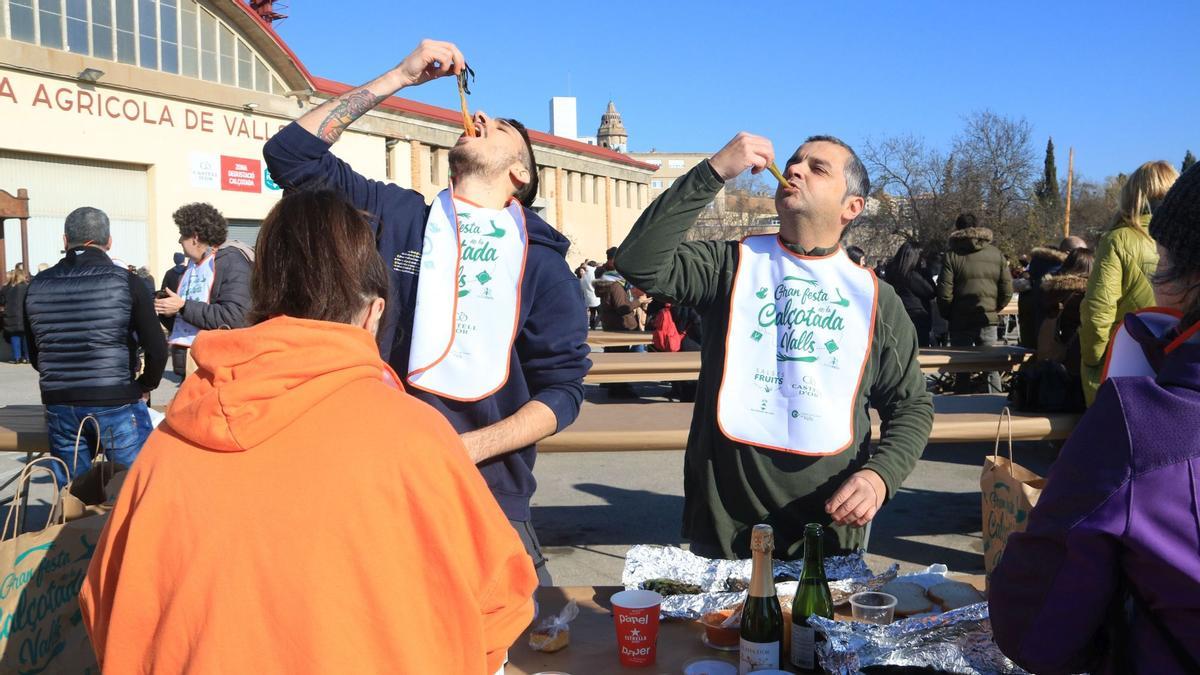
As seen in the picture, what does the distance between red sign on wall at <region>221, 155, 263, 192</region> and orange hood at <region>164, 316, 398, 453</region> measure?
26.2 metres

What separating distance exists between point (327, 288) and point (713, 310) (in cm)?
148

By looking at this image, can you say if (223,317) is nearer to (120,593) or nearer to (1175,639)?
(120,593)

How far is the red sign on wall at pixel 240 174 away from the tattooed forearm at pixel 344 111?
24844mm

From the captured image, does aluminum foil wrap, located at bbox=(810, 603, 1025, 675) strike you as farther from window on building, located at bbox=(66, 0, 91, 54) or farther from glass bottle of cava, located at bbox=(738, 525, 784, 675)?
window on building, located at bbox=(66, 0, 91, 54)

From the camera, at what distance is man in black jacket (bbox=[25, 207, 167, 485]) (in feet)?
15.1

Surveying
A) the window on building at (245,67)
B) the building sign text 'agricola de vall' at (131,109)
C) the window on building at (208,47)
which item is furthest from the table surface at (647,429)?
the window on building at (245,67)

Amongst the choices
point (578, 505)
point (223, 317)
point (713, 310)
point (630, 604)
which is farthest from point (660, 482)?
point (630, 604)

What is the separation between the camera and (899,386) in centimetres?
280

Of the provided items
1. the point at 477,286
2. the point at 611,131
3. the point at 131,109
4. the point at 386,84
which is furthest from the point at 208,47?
the point at 611,131

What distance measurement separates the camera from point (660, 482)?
757 cm

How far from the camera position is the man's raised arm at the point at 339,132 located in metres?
2.52

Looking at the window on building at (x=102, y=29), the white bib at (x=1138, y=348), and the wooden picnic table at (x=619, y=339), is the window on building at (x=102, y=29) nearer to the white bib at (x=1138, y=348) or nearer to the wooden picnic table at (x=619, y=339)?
the wooden picnic table at (x=619, y=339)

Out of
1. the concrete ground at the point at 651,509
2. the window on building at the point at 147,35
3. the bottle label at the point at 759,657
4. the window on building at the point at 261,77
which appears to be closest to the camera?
the bottle label at the point at 759,657

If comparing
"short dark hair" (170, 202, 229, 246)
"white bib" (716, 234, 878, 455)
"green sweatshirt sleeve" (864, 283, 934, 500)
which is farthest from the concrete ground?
"white bib" (716, 234, 878, 455)
